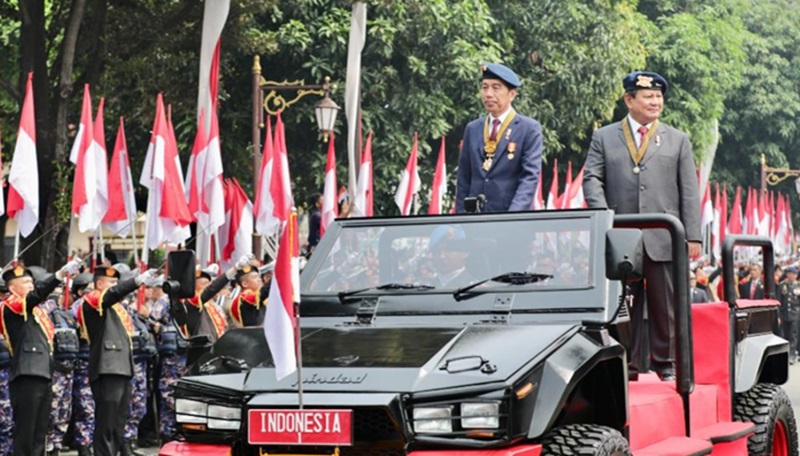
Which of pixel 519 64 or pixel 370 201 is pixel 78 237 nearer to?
pixel 519 64

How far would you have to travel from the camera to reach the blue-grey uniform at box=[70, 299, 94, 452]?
14.8 m

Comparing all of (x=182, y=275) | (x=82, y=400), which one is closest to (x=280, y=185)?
(x=82, y=400)

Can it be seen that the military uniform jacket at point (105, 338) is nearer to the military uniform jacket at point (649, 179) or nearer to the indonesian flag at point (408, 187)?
the military uniform jacket at point (649, 179)

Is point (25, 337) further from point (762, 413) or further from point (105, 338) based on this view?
point (762, 413)

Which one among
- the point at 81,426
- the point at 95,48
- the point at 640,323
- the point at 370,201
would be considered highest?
the point at 95,48

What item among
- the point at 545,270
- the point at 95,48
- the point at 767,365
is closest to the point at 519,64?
the point at 95,48

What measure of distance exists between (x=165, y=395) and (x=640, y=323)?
782 cm

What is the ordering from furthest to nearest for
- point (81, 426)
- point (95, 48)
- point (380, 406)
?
1. point (95, 48)
2. point (81, 426)
3. point (380, 406)

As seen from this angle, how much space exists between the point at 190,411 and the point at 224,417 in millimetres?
207

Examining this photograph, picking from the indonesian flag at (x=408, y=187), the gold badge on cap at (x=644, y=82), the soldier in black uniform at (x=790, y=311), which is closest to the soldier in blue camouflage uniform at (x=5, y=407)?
the gold badge on cap at (x=644, y=82)

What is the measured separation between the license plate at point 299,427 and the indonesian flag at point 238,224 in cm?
1468

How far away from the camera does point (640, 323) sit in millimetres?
9289

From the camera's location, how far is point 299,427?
6758mm

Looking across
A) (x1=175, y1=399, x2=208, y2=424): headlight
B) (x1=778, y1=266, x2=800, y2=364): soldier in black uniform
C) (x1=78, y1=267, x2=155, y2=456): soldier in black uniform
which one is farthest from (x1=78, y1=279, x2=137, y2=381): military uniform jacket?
(x1=778, y1=266, x2=800, y2=364): soldier in black uniform
